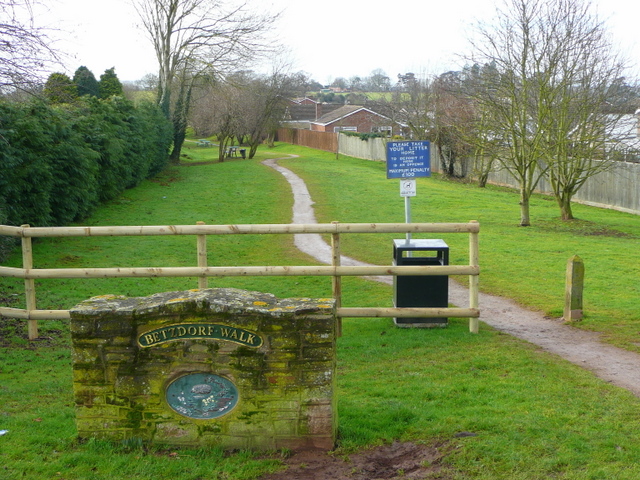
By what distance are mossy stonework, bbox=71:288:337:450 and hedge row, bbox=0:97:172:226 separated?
6.74 m

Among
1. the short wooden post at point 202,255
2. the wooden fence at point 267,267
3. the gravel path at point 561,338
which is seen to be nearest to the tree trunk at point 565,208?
the gravel path at point 561,338

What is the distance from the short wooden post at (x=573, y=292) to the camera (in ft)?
30.2

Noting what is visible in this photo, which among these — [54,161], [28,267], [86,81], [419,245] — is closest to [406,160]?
[419,245]

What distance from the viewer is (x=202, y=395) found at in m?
5.36

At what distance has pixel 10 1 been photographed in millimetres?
10195

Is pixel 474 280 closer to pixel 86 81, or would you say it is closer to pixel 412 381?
pixel 412 381

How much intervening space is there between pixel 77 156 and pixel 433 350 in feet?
42.4

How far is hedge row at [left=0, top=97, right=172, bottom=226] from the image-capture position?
15180 mm

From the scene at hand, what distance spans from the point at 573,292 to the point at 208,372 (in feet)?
19.9

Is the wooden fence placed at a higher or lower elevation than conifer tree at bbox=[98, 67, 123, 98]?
lower

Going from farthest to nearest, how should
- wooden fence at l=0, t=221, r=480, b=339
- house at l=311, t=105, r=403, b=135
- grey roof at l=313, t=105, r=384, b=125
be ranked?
grey roof at l=313, t=105, r=384, b=125 → house at l=311, t=105, r=403, b=135 → wooden fence at l=0, t=221, r=480, b=339

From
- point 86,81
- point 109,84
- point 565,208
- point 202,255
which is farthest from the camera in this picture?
point 109,84

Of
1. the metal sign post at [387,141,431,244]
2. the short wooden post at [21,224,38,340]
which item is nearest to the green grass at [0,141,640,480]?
the short wooden post at [21,224,38,340]

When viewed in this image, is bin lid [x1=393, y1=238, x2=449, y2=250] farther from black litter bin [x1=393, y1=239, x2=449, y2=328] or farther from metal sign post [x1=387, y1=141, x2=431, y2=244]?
metal sign post [x1=387, y1=141, x2=431, y2=244]
